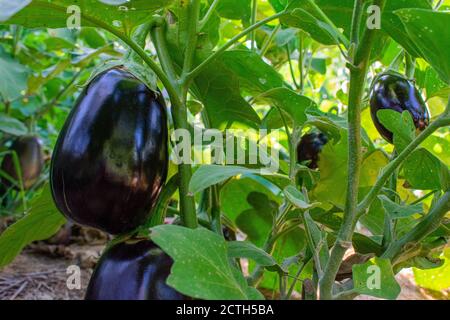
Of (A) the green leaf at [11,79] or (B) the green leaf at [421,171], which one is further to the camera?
(A) the green leaf at [11,79]

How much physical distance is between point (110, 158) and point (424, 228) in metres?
0.29

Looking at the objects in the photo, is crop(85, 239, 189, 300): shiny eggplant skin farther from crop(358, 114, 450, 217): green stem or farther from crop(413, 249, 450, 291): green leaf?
crop(413, 249, 450, 291): green leaf

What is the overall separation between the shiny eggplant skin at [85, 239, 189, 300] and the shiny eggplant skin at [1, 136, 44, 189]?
32.0 inches

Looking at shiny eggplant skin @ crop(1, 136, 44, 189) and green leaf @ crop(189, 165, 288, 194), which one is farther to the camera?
shiny eggplant skin @ crop(1, 136, 44, 189)

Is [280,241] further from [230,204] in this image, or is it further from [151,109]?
[151,109]

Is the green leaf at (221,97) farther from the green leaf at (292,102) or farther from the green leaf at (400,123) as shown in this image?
the green leaf at (400,123)

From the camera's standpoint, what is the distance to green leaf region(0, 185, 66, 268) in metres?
0.54

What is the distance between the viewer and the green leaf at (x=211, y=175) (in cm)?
36

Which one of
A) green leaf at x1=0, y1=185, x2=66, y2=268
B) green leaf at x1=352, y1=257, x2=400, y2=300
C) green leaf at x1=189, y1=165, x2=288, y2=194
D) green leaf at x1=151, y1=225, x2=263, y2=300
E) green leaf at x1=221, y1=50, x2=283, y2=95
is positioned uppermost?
green leaf at x1=221, y1=50, x2=283, y2=95

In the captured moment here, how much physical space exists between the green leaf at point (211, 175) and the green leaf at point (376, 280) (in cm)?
12

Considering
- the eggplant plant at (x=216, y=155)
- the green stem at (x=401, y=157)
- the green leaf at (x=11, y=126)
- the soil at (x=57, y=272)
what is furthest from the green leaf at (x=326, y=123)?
the green leaf at (x=11, y=126)

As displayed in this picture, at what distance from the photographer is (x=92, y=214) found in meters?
0.43

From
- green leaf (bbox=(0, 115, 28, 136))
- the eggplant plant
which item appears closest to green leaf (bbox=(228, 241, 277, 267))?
the eggplant plant

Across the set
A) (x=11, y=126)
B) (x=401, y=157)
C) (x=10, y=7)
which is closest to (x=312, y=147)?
(x=401, y=157)
